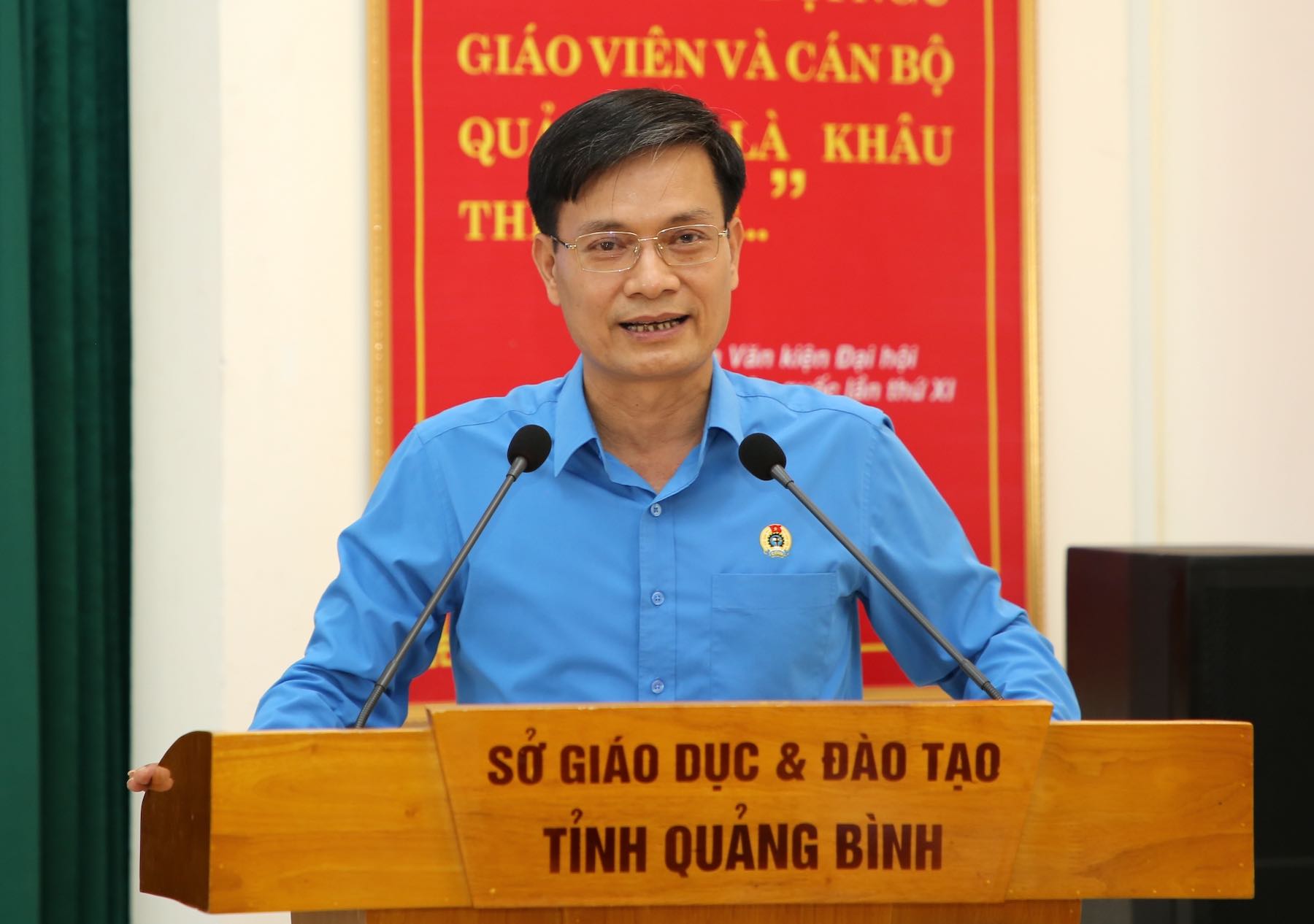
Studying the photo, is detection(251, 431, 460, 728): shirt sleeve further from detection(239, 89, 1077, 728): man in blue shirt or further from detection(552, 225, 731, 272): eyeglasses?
detection(552, 225, 731, 272): eyeglasses

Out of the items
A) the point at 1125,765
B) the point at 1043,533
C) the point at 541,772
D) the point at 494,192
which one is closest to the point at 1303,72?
the point at 1043,533

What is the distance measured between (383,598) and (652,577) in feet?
1.13

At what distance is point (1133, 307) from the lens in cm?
282

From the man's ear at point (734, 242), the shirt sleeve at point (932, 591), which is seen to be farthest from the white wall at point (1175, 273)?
the man's ear at point (734, 242)

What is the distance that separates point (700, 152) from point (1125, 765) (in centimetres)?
95

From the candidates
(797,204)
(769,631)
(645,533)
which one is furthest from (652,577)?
(797,204)

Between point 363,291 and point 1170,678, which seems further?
point 363,291

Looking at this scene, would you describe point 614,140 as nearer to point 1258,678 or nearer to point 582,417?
point 582,417

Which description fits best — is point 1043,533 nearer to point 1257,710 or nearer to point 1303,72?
point 1257,710

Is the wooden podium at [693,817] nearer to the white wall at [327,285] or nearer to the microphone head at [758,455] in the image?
the microphone head at [758,455]

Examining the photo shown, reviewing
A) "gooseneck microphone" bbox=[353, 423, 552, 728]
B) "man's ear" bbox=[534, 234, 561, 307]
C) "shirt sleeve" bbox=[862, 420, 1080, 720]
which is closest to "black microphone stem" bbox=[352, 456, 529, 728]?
"gooseneck microphone" bbox=[353, 423, 552, 728]

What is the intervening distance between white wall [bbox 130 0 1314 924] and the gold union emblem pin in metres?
1.09

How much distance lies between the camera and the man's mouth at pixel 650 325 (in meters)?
1.69

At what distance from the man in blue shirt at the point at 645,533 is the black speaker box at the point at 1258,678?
0.62 m
